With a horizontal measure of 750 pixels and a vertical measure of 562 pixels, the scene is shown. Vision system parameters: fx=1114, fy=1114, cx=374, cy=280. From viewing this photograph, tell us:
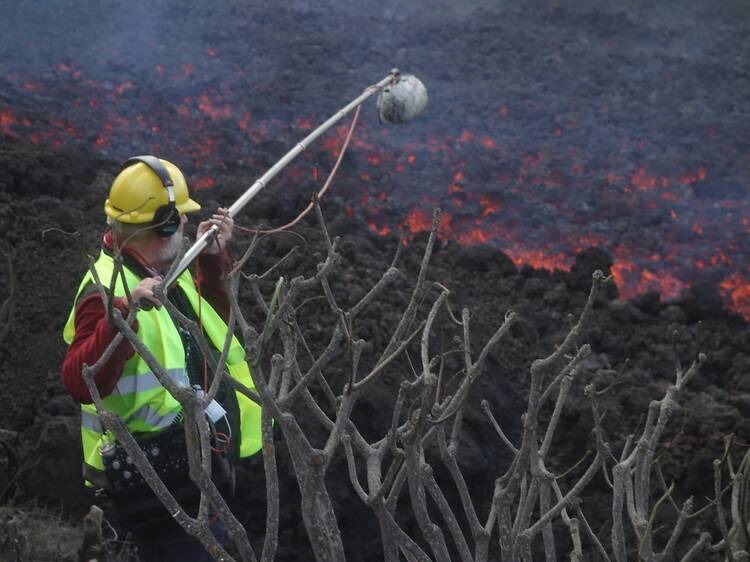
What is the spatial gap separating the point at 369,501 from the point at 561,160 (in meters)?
9.86

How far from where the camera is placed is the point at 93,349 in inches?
145

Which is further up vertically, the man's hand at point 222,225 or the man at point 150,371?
the man's hand at point 222,225

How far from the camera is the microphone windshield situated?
15.7 ft

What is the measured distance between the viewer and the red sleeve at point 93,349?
3.67 m

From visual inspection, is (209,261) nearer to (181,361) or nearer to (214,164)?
(181,361)

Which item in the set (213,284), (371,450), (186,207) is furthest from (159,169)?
(371,450)

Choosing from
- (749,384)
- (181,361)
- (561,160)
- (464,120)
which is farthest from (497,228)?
(181,361)

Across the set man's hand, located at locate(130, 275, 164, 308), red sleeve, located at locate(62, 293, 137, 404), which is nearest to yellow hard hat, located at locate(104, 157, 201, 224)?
red sleeve, located at locate(62, 293, 137, 404)

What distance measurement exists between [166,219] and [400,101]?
121 cm

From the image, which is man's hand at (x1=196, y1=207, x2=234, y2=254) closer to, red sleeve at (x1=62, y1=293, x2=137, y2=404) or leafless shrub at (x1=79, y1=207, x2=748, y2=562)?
red sleeve at (x1=62, y1=293, x2=137, y2=404)

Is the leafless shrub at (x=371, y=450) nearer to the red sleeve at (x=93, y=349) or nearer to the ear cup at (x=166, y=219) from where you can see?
the red sleeve at (x=93, y=349)

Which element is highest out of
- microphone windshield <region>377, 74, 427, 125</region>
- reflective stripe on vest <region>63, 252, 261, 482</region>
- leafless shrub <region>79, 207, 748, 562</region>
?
microphone windshield <region>377, 74, 427, 125</region>

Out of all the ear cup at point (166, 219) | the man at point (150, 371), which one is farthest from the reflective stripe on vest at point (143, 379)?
the ear cup at point (166, 219)

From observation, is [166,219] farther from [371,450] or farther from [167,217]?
[371,450]
